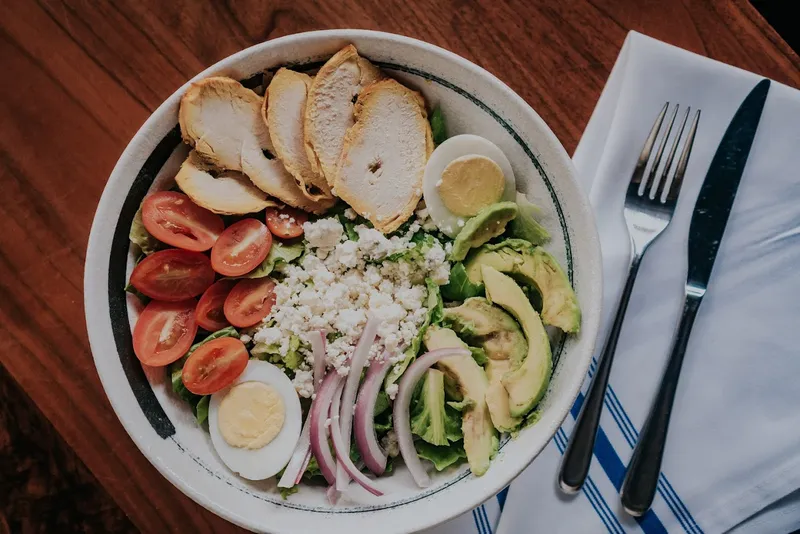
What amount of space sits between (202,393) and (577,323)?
2.61 ft

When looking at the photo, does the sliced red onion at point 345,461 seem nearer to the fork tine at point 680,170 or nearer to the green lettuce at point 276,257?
the green lettuce at point 276,257

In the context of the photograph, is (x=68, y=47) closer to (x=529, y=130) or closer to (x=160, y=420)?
(x=160, y=420)

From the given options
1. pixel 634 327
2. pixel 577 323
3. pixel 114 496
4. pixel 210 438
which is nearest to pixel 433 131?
pixel 577 323

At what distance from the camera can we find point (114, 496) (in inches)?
63.6

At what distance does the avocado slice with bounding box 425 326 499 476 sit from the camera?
1.36 m

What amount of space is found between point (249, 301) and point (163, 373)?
0.25 metres

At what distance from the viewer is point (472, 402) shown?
1.36 meters

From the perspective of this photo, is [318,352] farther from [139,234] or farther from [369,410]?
[139,234]

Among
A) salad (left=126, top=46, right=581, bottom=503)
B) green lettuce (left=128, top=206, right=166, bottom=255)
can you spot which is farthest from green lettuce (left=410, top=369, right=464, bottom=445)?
green lettuce (left=128, top=206, right=166, bottom=255)

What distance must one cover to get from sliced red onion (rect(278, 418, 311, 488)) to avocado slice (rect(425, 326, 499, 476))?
33 centimetres

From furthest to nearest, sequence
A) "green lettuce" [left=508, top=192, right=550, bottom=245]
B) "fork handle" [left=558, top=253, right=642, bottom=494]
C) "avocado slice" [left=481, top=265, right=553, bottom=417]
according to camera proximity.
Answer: "fork handle" [left=558, top=253, right=642, bottom=494] < "green lettuce" [left=508, top=192, right=550, bottom=245] < "avocado slice" [left=481, top=265, right=553, bottom=417]

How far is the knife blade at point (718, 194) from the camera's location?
155 centimetres

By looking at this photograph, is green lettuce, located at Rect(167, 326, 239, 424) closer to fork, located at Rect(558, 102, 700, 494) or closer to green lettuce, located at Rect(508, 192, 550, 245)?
green lettuce, located at Rect(508, 192, 550, 245)

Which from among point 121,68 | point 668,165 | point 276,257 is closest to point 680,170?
point 668,165
